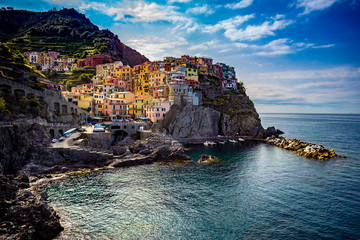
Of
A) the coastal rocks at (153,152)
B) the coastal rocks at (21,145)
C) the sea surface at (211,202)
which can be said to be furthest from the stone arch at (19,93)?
the sea surface at (211,202)

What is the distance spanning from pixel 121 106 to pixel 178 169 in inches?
1650

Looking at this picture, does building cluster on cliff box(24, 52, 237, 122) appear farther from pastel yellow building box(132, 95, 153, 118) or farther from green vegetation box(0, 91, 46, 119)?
green vegetation box(0, 91, 46, 119)

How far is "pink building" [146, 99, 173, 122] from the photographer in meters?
75.6

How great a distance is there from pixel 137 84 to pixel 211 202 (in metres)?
74.5

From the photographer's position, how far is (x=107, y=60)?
393 feet

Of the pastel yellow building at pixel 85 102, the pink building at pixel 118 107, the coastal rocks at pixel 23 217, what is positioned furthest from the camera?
the pink building at pixel 118 107

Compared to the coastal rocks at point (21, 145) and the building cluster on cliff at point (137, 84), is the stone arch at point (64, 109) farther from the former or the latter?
the coastal rocks at point (21, 145)

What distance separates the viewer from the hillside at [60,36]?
426 ft

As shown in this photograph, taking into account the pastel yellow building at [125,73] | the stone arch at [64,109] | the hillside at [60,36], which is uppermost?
the hillside at [60,36]

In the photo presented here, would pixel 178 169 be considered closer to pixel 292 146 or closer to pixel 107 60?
pixel 292 146

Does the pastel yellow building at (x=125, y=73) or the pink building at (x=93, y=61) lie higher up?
the pink building at (x=93, y=61)

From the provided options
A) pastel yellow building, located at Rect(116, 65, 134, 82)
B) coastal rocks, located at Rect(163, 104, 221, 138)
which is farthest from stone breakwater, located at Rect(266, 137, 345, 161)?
pastel yellow building, located at Rect(116, 65, 134, 82)

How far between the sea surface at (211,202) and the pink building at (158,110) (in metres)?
29.4

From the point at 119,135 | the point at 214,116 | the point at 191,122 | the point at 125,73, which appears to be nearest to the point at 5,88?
the point at 119,135
